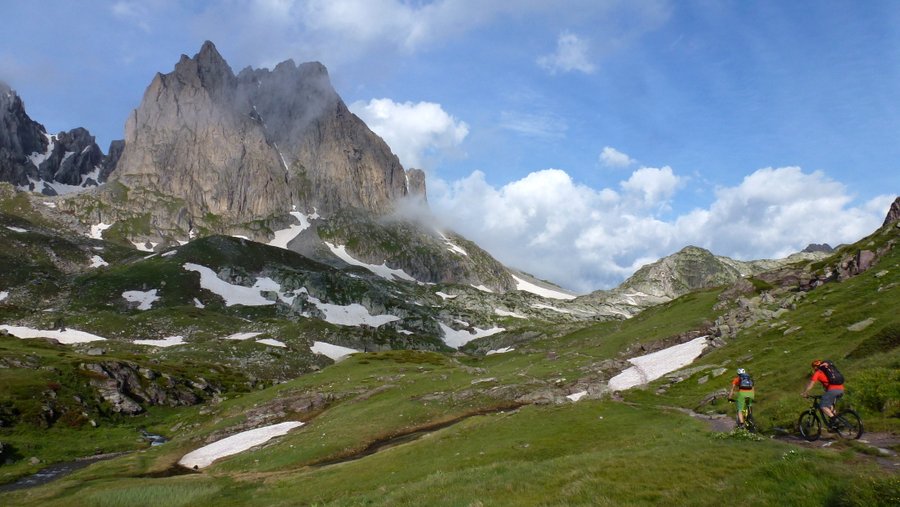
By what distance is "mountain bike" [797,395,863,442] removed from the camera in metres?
21.8

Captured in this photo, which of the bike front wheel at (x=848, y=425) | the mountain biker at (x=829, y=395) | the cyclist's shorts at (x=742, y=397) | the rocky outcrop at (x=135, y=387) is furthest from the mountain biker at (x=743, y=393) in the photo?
the rocky outcrop at (x=135, y=387)

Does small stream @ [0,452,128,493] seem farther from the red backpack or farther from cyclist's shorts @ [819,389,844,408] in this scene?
the red backpack

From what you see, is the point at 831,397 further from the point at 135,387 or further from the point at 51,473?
the point at 135,387

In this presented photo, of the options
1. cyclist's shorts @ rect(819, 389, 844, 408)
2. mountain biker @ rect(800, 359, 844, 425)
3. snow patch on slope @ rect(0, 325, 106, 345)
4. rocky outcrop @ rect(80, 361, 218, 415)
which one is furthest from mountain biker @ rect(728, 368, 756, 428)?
snow patch on slope @ rect(0, 325, 106, 345)

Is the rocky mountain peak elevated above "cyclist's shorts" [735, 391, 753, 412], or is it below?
above

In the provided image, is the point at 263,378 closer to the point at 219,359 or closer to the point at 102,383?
the point at 219,359

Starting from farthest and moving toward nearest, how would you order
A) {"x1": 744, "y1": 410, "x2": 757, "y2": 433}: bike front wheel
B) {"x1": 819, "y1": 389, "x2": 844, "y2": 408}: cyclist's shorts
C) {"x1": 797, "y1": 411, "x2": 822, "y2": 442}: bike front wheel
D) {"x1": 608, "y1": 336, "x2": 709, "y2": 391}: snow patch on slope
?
{"x1": 608, "y1": 336, "x2": 709, "y2": 391}: snow patch on slope → {"x1": 744, "y1": 410, "x2": 757, "y2": 433}: bike front wheel → {"x1": 797, "y1": 411, "x2": 822, "y2": 442}: bike front wheel → {"x1": 819, "y1": 389, "x2": 844, "y2": 408}: cyclist's shorts

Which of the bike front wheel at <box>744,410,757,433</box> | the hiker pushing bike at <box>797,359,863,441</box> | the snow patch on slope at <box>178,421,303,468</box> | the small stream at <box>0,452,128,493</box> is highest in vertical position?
the hiker pushing bike at <box>797,359,863,441</box>

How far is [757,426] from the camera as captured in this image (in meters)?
27.9

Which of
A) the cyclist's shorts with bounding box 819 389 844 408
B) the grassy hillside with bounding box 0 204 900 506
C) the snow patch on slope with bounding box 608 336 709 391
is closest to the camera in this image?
the grassy hillside with bounding box 0 204 900 506

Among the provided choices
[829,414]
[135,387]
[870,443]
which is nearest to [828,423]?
[829,414]

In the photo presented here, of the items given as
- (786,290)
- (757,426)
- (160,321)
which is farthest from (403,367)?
(160,321)

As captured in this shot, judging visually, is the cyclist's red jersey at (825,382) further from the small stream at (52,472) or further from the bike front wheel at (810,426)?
the small stream at (52,472)

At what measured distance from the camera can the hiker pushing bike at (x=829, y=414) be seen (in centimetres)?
2200
